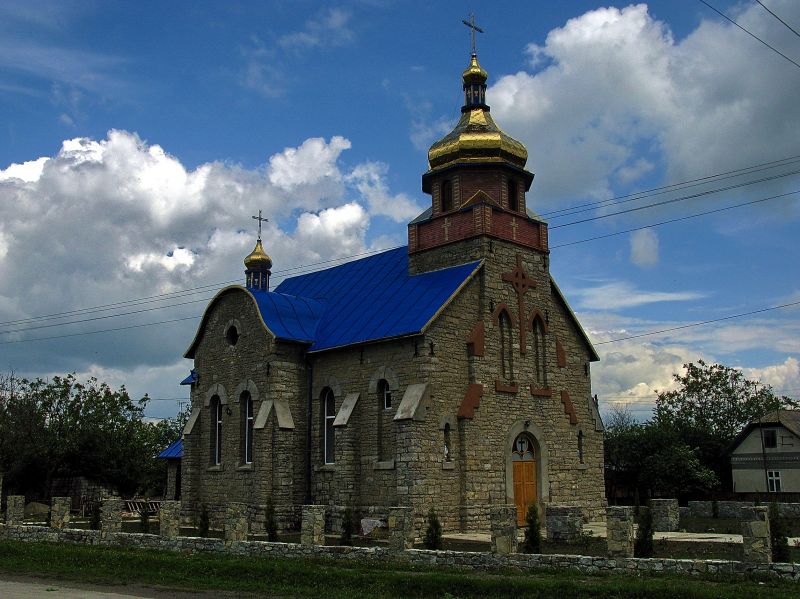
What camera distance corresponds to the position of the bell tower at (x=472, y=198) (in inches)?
1068

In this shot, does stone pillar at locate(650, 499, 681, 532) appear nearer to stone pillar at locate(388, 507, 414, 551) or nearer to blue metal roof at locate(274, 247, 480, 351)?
blue metal roof at locate(274, 247, 480, 351)

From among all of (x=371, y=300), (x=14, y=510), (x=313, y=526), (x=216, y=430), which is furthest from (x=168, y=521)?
(x=371, y=300)

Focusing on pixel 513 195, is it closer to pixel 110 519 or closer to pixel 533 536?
pixel 533 536

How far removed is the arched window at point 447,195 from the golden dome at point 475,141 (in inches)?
26.5

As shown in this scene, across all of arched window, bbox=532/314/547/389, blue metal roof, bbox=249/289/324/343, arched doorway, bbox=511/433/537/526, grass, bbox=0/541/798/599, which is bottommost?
grass, bbox=0/541/798/599

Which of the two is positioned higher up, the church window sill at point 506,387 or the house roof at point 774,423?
the church window sill at point 506,387

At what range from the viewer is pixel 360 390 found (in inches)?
1022

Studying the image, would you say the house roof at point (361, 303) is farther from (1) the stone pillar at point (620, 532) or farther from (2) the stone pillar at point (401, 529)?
(1) the stone pillar at point (620, 532)

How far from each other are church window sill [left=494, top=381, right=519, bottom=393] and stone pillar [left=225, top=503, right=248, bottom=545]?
9.01 meters

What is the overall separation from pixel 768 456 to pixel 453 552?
34287 mm

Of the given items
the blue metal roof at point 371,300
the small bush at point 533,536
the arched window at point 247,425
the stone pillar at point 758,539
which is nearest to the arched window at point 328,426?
the blue metal roof at point 371,300

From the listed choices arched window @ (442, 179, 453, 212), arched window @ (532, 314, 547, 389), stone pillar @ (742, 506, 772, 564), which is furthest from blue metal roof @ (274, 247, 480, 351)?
stone pillar @ (742, 506, 772, 564)

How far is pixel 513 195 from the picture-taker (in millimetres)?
28703

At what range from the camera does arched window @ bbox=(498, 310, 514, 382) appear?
26172 mm
